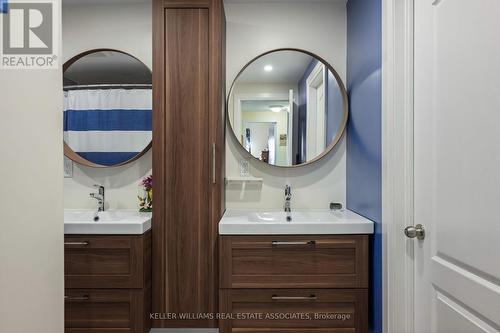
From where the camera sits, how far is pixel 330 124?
2.25 metres

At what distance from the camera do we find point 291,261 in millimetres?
1744

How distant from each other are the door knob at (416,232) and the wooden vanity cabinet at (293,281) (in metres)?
0.41

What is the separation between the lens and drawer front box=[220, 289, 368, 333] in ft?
5.72

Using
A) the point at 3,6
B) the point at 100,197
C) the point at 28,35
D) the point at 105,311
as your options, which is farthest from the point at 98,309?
the point at 3,6

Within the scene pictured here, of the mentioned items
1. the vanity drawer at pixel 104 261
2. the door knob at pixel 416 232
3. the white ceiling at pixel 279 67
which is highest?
the white ceiling at pixel 279 67

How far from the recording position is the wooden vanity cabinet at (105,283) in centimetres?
175

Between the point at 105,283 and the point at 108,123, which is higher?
the point at 108,123

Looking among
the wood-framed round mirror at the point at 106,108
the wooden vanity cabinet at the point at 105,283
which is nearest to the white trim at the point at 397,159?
the wooden vanity cabinet at the point at 105,283

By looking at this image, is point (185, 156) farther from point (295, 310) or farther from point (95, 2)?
point (95, 2)

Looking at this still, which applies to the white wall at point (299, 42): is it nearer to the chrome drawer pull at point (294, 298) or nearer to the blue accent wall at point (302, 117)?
the blue accent wall at point (302, 117)

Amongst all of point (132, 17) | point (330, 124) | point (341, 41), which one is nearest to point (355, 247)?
point (330, 124)

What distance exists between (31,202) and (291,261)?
135 cm

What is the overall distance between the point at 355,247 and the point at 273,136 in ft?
3.28

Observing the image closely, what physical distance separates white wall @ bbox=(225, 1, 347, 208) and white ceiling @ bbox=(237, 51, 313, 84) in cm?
7
